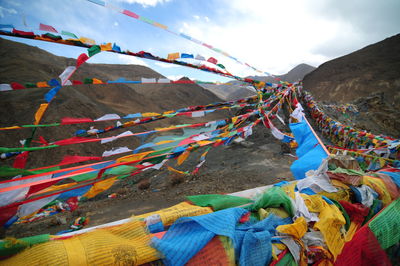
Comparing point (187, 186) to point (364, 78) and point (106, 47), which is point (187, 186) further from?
point (364, 78)

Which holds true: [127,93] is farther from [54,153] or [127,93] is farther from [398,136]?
[398,136]

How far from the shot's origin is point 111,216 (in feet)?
18.6

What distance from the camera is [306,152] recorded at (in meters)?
3.17

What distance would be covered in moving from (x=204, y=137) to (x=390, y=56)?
148ft

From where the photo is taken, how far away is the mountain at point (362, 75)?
88.9 feet

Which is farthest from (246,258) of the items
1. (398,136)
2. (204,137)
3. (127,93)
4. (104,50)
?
(127,93)

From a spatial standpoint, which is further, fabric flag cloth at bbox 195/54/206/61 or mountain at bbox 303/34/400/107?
mountain at bbox 303/34/400/107

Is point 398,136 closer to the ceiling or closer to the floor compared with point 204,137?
closer to the floor

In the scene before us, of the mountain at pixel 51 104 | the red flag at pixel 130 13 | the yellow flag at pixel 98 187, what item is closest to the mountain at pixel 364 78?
the red flag at pixel 130 13

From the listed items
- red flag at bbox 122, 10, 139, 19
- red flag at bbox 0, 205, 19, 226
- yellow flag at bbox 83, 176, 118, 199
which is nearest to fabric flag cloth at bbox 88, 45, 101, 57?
red flag at bbox 122, 10, 139, 19

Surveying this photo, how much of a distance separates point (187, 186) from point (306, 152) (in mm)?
4230

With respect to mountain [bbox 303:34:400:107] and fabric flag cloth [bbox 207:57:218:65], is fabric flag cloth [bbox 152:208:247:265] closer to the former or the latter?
fabric flag cloth [bbox 207:57:218:65]

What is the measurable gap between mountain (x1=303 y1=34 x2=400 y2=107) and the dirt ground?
25.2m

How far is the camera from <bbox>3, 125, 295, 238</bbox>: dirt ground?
18.3 feet
